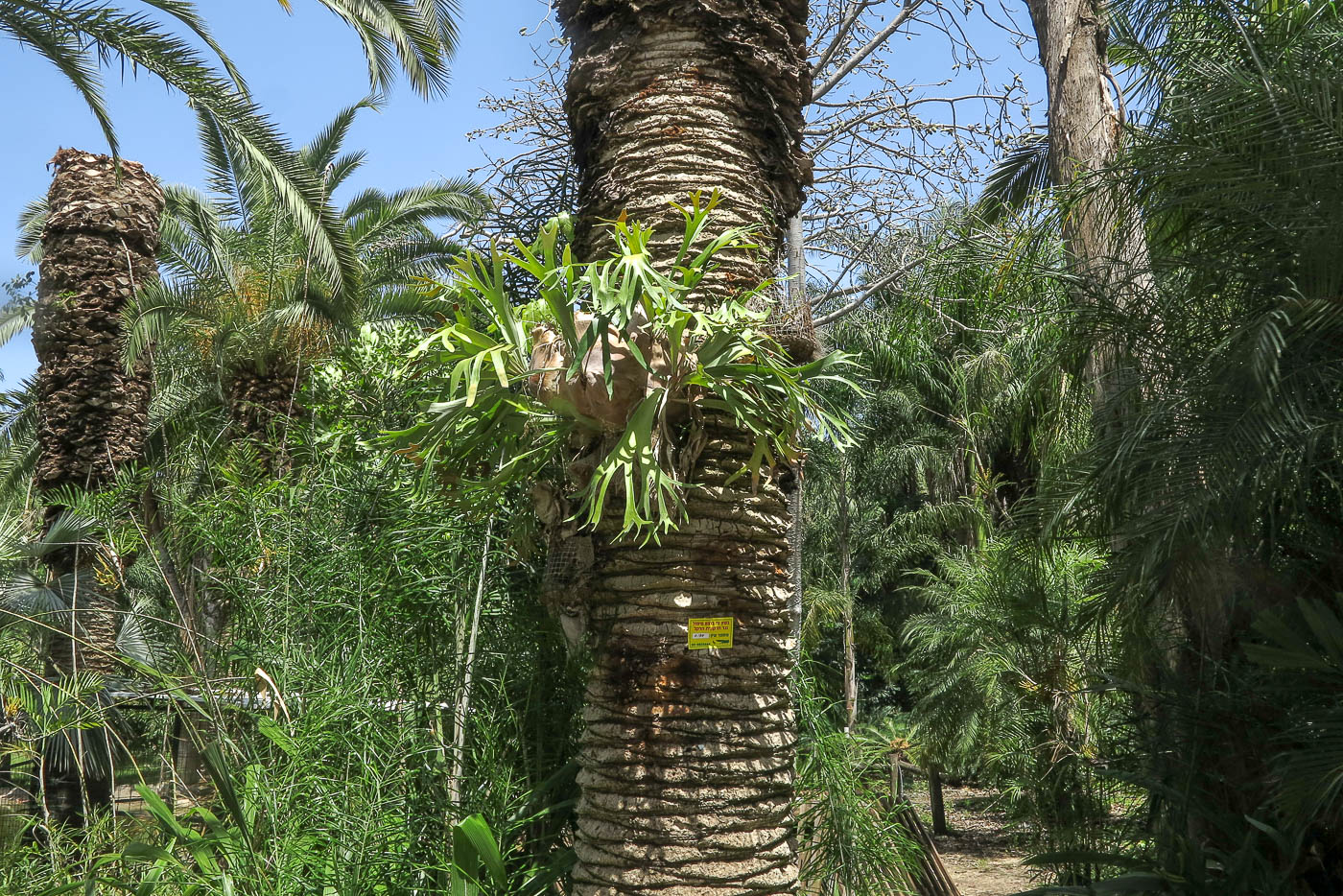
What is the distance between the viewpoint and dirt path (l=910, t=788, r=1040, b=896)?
9.67 m

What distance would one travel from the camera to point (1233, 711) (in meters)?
3.78

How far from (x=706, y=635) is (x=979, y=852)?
440 inches

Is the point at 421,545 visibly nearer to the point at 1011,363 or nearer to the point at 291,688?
the point at 291,688

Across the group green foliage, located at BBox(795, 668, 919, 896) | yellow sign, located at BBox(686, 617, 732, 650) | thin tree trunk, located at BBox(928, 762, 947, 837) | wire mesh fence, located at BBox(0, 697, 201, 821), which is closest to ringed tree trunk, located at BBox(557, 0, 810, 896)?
yellow sign, located at BBox(686, 617, 732, 650)

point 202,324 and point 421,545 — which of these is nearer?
point 421,545

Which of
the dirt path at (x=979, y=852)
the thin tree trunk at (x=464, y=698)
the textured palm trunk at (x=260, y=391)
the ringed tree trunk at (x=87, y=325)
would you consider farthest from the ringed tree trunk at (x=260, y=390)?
the dirt path at (x=979, y=852)

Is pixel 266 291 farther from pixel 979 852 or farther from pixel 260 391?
pixel 979 852

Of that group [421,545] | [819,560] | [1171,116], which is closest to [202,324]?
[421,545]

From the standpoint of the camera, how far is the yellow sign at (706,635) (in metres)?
3.04

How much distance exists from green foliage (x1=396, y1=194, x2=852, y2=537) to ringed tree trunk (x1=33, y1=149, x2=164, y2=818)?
585cm

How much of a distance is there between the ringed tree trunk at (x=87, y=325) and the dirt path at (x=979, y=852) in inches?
317

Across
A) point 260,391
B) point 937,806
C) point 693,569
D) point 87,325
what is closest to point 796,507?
point 693,569

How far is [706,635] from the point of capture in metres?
3.04

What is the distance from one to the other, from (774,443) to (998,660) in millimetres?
5476
